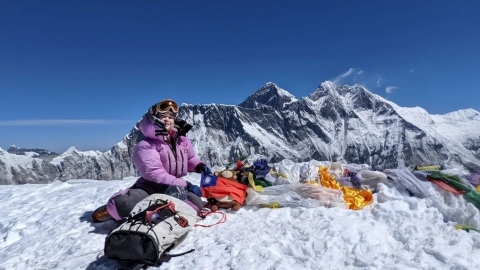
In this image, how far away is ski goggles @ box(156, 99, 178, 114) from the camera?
690 cm

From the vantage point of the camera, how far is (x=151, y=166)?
6.60 metres

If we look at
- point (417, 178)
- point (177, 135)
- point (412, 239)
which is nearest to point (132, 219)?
point (177, 135)

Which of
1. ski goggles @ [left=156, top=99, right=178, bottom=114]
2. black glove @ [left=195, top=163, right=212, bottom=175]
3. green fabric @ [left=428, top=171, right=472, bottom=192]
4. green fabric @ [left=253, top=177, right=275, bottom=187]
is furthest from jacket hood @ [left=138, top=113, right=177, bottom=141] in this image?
green fabric @ [left=428, top=171, right=472, bottom=192]

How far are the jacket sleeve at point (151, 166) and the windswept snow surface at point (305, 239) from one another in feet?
3.78

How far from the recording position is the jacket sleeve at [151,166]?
6586 mm

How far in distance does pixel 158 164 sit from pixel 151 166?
165mm

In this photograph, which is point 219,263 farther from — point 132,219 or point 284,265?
point 132,219

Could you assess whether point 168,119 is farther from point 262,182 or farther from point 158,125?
point 262,182

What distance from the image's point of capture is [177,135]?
287 inches

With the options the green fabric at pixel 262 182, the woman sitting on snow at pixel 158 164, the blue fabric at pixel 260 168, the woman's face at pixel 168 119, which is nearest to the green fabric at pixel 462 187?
the green fabric at pixel 262 182

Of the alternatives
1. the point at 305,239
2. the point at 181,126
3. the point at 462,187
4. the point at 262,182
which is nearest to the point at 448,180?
the point at 462,187

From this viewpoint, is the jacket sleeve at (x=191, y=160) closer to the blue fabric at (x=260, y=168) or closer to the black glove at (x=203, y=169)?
the black glove at (x=203, y=169)

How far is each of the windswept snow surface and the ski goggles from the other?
8.12 ft

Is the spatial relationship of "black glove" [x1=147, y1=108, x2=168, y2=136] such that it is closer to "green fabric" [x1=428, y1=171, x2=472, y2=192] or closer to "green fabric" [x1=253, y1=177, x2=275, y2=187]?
"green fabric" [x1=253, y1=177, x2=275, y2=187]
